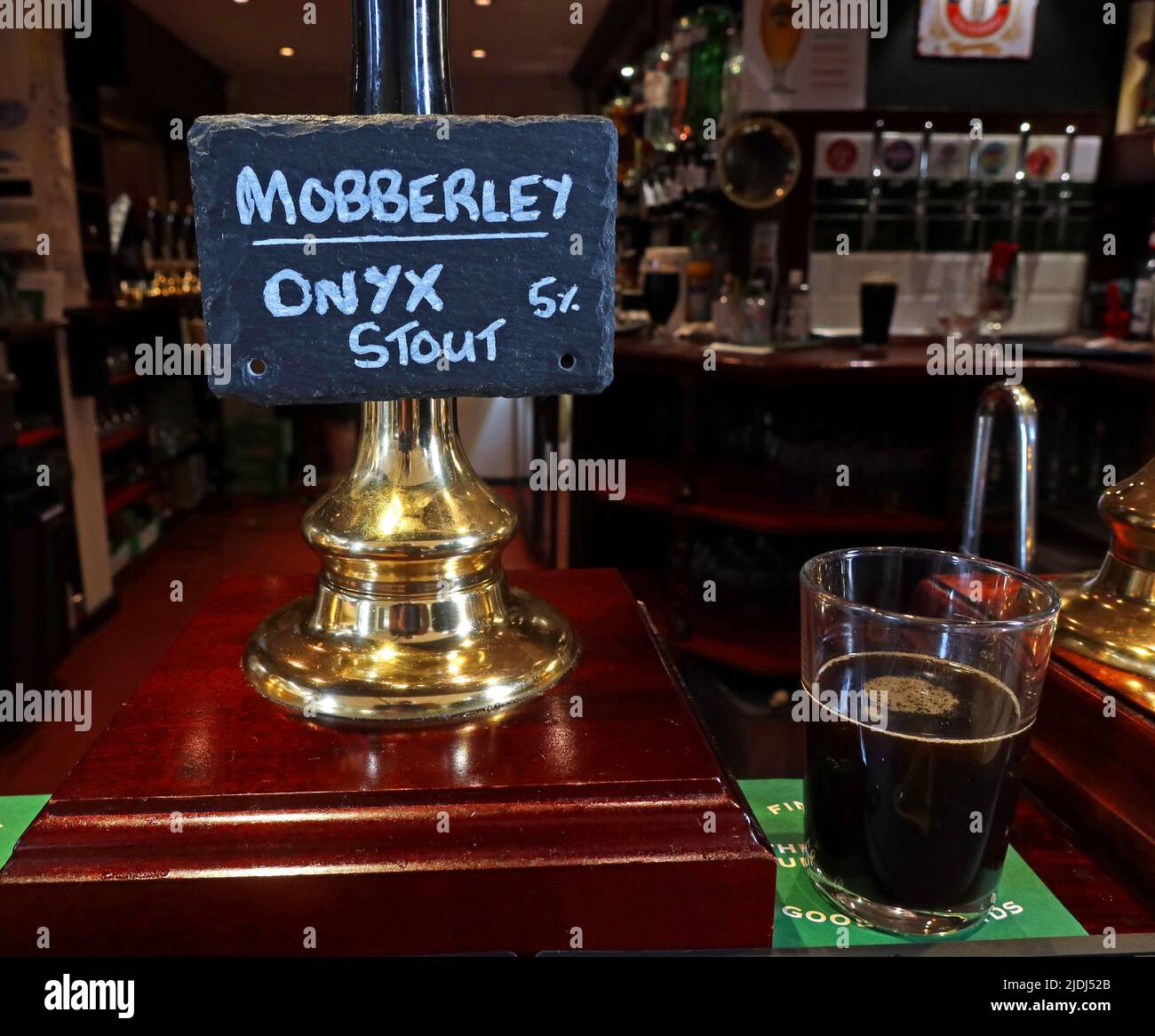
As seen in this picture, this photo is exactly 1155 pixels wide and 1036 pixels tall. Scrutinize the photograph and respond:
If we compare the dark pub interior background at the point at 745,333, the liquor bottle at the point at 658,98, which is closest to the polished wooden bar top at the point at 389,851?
the dark pub interior background at the point at 745,333

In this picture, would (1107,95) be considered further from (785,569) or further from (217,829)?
(217,829)

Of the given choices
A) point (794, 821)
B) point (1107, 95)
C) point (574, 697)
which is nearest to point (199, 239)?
point (574, 697)

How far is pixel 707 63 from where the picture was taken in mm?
3656

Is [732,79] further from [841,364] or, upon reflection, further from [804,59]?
[841,364]

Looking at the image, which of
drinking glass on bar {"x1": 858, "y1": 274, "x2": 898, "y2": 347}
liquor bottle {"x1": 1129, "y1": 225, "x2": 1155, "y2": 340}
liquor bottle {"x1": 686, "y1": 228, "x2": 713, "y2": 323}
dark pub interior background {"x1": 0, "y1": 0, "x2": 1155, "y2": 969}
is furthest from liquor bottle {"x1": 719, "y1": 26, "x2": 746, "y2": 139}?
liquor bottle {"x1": 1129, "y1": 225, "x2": 1155, "y2": 340}

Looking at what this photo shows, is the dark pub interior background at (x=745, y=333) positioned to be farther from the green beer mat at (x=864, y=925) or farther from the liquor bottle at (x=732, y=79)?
the green beer mat at (x=864, y=925)

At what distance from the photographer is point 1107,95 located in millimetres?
3758

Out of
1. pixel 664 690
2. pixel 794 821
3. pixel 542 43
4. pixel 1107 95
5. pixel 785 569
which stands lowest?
pixel 785 569

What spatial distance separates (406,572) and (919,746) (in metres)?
0.35

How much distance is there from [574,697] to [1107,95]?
4.03 meters

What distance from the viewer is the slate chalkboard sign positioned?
0.59m

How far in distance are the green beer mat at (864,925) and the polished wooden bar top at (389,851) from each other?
52 millimetres

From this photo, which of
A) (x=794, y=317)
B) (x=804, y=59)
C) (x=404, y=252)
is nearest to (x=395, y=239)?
(x=404, y=252)

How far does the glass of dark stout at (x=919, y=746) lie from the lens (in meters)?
0.58
